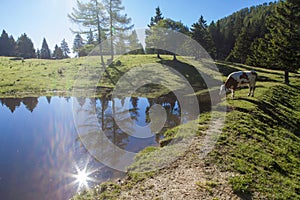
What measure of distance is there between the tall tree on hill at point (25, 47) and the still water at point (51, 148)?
57.0 m

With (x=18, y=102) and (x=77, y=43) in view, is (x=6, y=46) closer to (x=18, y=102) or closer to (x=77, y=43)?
(x=77, y=43)

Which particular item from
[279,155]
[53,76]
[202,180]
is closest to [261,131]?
Result: [279,155]

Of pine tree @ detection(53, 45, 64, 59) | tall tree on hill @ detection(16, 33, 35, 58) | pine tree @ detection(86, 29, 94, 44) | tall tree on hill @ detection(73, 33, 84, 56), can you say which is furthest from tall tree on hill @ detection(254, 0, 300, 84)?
pine tree @ detection(53, 45, 64, 59)

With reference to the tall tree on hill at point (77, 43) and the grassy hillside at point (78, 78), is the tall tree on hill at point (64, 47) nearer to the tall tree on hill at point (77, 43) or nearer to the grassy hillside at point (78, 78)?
the tall tree on hill at point (77, 43)

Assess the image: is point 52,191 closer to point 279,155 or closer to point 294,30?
point 279,155

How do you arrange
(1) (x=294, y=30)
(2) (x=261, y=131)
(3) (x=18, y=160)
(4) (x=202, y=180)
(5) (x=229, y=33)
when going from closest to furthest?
(4) (x=202, y=180) < (3) (x=18, y=160) < (2) (x=261, y=131) < (1) (x=294, y=30) < (5) (x=229, y=33)

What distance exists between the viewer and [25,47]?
2359 inches

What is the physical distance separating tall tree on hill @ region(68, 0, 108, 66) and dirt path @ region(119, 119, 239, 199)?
2486 centimetres

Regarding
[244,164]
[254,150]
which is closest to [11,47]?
[254,150]

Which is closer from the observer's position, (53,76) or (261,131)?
(261,131)

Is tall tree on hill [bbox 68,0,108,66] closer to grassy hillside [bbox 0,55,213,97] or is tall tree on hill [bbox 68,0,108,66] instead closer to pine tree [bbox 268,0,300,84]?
grassy hillside [bbox 0,55,213,97]

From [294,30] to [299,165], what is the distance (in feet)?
55.4

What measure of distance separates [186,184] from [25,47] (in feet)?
236

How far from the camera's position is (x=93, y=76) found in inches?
934
